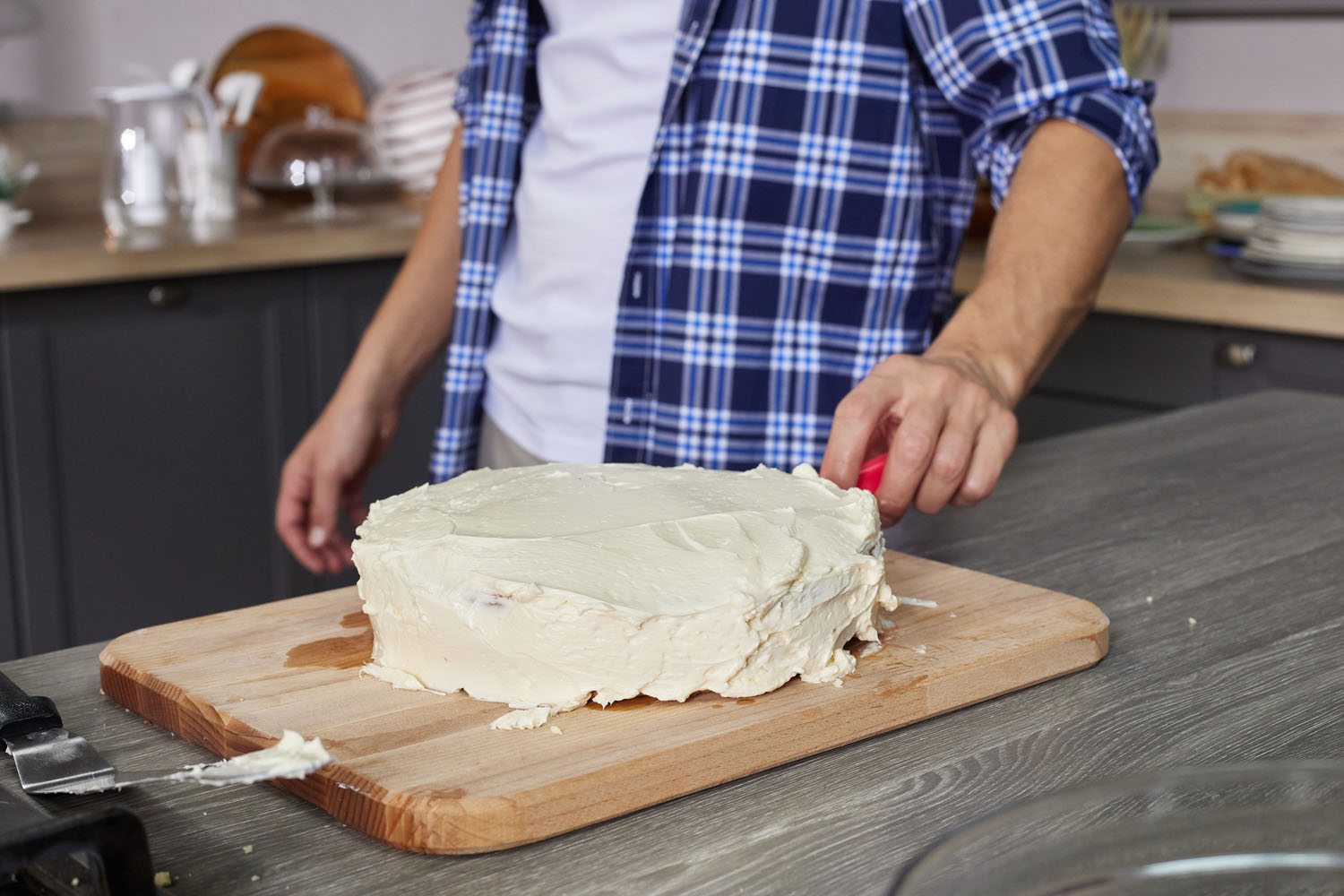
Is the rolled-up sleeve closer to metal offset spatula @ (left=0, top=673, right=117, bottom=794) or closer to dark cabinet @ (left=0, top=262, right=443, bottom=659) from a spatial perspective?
metal offset spatula @ (left=0, top=673, right=117, bottom=794)

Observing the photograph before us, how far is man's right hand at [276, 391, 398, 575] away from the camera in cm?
125

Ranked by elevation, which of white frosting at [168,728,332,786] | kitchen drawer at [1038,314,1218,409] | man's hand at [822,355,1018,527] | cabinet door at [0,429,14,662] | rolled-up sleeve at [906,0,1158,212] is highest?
rolled-up sleeve at [906,0,1158,212]

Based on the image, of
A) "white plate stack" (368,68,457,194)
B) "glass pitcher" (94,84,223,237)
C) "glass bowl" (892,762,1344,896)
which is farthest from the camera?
"white plate stack" (368,68,457,194)

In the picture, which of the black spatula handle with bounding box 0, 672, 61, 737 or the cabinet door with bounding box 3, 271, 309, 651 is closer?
the black spatula handle with bounding box 0, 672, 61, 737

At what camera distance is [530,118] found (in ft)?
4.39

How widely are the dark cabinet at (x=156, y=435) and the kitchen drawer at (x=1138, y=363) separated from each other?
1.15 meters

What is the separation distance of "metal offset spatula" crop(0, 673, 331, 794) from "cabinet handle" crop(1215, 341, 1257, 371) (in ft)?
5.82

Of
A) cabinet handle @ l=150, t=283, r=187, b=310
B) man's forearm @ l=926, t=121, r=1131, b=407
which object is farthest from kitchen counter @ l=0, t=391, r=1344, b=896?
cabinet handle @ l=150, t=283, r=187, b=310

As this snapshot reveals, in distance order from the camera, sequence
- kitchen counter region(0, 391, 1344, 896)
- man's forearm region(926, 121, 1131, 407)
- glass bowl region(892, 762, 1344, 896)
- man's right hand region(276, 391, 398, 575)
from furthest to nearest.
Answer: man's right hand region(276, 391, 398, 575)
man's forearm region(926, 121, 1131, 407)
kitchen counter region(0, 391, 1344, 896)
glass bowl region(892, 762, 1344, 896)

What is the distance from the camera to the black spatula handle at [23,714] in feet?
1.97

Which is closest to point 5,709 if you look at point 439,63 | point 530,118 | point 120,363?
point 530,118

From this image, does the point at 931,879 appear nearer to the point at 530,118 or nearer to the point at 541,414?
the point at 541,414

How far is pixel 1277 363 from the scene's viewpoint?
77.6 inches

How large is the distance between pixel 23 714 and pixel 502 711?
21cm
